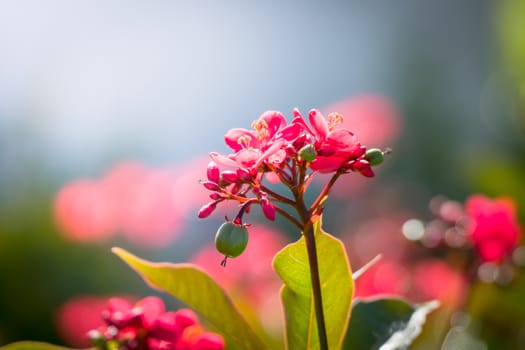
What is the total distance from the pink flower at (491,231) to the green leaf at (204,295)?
0.42 metres

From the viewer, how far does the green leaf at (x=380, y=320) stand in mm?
867

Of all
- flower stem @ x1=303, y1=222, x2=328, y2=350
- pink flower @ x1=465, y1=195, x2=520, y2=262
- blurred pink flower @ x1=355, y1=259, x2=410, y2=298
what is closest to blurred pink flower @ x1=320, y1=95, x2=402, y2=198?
blurred pink flower @ x1=355, y1=259, x2=410, y2=298

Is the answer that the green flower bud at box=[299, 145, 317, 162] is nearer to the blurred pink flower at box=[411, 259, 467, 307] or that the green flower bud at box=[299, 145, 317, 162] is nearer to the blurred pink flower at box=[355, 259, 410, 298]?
the blurred pink flower at box=[355, 259, 410, 298]

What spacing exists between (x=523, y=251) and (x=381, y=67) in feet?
7.56

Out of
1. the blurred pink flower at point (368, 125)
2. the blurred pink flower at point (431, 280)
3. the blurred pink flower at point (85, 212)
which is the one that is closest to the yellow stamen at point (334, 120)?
the blurred pink flower at point (431, 280)

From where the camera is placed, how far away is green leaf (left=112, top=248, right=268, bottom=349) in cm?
81

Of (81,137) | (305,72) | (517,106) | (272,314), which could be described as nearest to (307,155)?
(272,314)

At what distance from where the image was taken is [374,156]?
0.75 m

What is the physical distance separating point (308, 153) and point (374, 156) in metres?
0.08

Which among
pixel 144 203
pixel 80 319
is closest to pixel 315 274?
pixel 80 319

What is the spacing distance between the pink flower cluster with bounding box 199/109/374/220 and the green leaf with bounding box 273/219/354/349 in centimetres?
6

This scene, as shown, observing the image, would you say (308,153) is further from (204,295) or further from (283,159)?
(204,295)

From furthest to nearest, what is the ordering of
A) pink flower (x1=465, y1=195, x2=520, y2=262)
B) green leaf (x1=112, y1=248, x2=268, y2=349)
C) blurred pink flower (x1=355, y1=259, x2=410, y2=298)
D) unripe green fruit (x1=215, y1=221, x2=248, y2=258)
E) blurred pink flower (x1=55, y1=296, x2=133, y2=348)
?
blurred pink flower (x1=55, y1=296, x2=133, y2=348) < blurred pink flower (x1=355, y1=259, x2=410, y2=298) < pink flower (x1=465, y1=195, x2=520, y2=262) < green leaf (x1=112, y1=248, x2=268, y2=349) < unripe green fruit (x1=215, y1=221, x2=248, y2=258)

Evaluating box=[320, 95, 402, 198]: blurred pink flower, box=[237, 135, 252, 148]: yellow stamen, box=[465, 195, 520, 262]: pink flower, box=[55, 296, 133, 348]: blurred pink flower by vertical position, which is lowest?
box=[320, 95, 402, 198]: blurred pink flower
